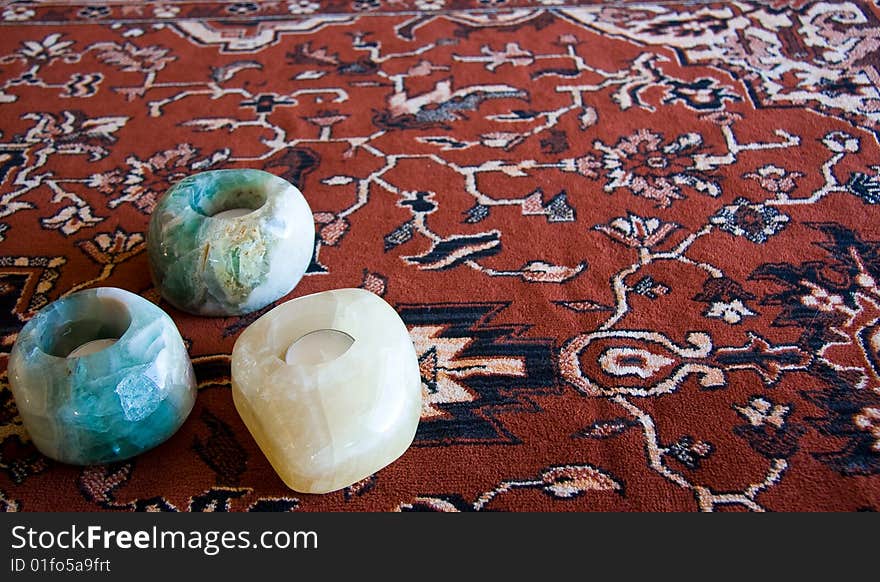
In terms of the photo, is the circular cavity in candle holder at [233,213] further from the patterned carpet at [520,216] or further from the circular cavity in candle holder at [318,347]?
the circular cavity in candle holder at [318,347]

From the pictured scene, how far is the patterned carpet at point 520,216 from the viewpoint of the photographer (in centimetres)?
92

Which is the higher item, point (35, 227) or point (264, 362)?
point (264, 362)

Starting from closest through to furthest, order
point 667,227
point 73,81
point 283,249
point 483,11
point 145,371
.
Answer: point 145,371 → point 283,249 → point 667,227 → point 73,81 → point 483,11

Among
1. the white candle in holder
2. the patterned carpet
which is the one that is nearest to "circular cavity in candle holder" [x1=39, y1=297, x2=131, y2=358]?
the white candle in holder

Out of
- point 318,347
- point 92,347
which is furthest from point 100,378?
point 318,347

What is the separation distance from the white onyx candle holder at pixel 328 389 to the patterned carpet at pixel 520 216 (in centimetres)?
6

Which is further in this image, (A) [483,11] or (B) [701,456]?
(A) [483,11]

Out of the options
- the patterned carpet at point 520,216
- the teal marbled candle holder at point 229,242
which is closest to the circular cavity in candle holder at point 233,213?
the teal marbled candle holder at point 229,242

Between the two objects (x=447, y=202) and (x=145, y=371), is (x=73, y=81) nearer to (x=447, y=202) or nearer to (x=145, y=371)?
(x=447, y=202)

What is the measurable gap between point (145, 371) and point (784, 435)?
72cm

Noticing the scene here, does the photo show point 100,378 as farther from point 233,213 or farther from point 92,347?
point 233,213

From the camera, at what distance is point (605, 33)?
1.79 m

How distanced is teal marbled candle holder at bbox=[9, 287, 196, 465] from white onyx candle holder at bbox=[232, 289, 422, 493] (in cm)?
9

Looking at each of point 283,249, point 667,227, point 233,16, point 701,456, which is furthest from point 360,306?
point 233,16
